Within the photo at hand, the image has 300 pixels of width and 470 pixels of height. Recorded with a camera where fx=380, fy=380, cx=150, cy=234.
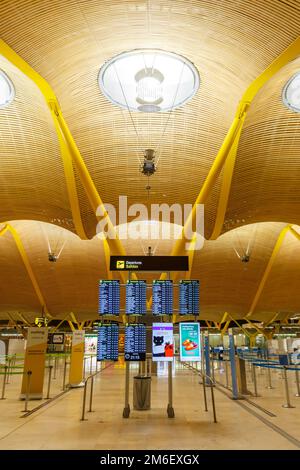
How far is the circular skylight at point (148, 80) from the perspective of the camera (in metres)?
11.4

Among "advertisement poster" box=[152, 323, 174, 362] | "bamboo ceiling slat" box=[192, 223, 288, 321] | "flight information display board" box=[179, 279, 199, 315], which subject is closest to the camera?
"advertisement poster" box=[152, 323, 174, 362]

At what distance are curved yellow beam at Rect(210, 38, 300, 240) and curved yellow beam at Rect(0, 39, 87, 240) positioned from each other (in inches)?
240

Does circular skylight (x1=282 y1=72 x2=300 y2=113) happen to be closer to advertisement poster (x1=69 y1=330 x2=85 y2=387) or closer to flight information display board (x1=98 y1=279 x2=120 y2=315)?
flight information display board (x1=98 y1=279 x2=120 y2=315)

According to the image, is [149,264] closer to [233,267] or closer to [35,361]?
[35,361]

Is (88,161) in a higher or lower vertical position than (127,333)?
higher

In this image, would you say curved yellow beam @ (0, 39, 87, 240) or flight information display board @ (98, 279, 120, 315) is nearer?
flight information display board @ (98, 279, 120, 315)

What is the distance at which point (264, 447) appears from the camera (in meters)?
6.58

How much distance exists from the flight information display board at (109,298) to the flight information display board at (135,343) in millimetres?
708

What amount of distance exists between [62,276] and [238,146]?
27.6 meters

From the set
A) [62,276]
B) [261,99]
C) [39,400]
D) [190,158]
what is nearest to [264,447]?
[39,400]

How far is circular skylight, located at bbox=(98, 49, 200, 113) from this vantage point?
11.4 meters

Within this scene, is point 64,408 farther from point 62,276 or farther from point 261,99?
point 62,276

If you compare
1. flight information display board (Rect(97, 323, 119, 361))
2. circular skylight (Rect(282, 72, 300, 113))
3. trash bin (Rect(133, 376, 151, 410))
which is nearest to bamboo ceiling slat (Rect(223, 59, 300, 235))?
circular skylight (Rect(282, 72, 300, 113))
